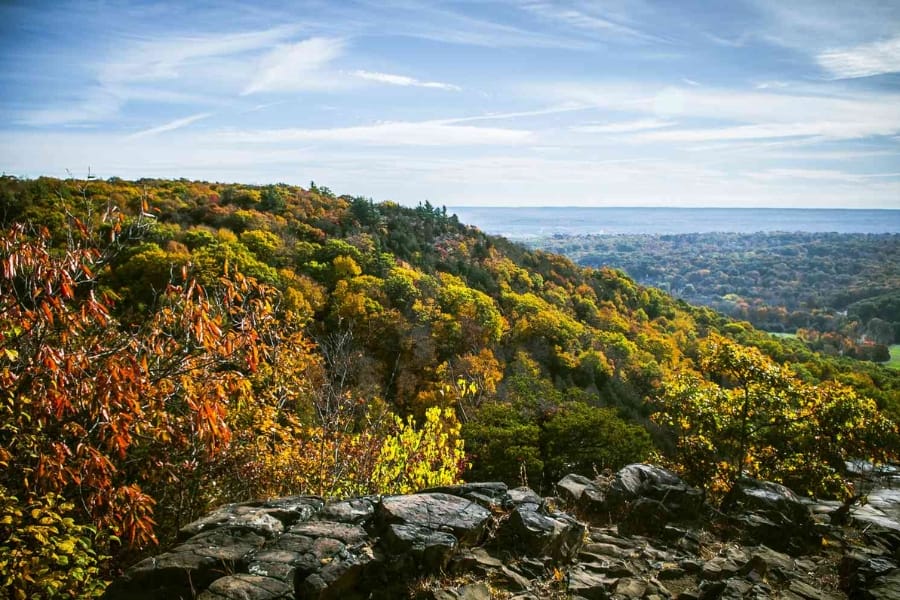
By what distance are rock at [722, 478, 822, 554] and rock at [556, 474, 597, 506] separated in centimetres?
273

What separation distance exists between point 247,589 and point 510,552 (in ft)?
11.5

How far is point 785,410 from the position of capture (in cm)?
1356

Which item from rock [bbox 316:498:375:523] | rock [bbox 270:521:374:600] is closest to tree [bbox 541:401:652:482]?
rock [bbox 316:498:375:523]

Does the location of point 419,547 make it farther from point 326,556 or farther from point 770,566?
point 770,566

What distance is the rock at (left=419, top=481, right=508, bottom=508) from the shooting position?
8.30m

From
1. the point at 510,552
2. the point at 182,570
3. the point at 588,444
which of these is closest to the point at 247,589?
the point at 182,570

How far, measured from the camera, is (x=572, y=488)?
32.8 ft

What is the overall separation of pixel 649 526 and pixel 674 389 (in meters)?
5.97

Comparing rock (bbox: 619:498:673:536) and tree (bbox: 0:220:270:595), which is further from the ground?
tree (bbox: 0:220:270:595)

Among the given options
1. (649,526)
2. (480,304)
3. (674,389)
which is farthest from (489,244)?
(649,526)

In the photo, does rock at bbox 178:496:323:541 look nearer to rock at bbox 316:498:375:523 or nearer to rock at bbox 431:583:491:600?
rock at bbox 316:498:375:523

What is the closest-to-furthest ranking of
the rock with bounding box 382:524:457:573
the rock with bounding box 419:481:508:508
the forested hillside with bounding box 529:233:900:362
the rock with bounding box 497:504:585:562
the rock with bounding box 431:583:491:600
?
the rock with bounding box 431:583:491:600 → the rock with bounding box 382:524:457:573 → the rock with bounding box 497:504:585:562 → the rock with bounding box 419:481:508:508 → the forested hillside with bounding box 529:233:900:362

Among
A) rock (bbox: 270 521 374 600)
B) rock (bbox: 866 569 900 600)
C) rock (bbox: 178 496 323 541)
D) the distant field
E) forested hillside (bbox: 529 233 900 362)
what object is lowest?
the distant field

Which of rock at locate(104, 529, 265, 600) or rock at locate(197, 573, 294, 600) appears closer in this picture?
rock at locate(197, 573, 294, 600)
